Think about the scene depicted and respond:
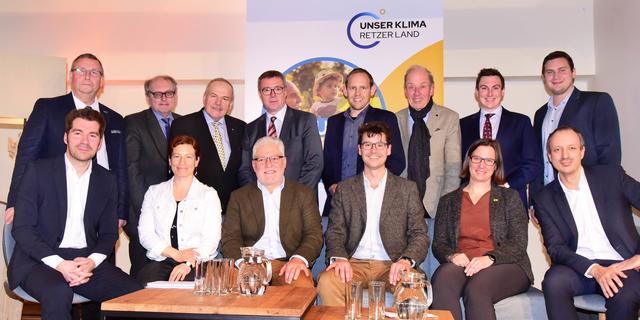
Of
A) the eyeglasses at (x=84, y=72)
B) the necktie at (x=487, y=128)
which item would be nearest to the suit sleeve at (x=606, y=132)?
the necktie at (x=487, y=128)

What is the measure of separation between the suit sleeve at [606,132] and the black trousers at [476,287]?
4.12ft

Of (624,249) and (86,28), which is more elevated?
(86,28)

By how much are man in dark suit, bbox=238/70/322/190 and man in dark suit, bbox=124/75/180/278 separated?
62 centimetres

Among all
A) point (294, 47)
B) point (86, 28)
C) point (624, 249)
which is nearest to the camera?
point (624, 249)

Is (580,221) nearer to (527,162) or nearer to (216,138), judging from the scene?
(527,162)

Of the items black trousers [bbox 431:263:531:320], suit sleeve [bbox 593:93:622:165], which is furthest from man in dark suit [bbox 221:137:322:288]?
suit sleeve [bbox 593:93:622:165]

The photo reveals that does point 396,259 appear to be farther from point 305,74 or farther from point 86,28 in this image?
point 86,28

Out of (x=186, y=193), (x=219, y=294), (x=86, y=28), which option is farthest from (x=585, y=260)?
(x=86, y=28)

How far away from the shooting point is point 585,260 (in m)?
3.68

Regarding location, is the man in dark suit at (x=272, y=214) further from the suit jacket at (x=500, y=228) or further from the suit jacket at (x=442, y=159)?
the suit jacket at (x=442, y=159)

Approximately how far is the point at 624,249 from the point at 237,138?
110 inches

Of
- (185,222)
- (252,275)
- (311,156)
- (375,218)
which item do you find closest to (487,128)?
(375,218)

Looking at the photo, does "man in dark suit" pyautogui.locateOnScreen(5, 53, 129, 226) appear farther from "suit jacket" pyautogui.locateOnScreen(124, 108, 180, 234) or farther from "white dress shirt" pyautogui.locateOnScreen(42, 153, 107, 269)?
"white dress shirt" pyautogui.locateOnScreen(42, 153, 107, 269)

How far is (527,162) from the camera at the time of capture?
14.8ft
